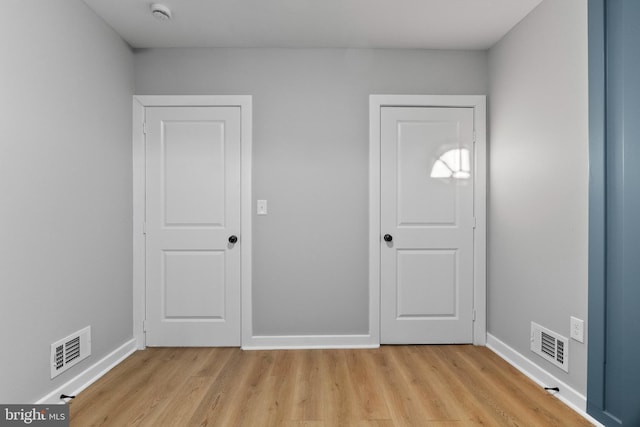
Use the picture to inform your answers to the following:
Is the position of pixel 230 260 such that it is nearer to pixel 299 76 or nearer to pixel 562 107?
pixel 299 76

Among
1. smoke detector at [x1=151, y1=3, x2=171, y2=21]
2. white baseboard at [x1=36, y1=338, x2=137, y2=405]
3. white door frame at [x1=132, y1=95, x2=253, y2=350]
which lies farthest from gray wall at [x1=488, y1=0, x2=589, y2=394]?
white baseboard at [x1=36, y1=338, x2=137, y2=405]

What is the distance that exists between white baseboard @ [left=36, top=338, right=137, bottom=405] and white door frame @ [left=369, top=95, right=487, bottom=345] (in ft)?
6.42

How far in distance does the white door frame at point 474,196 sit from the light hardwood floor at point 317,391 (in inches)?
12.4

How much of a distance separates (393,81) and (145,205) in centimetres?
231

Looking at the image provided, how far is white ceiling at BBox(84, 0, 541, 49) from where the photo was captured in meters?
2.36

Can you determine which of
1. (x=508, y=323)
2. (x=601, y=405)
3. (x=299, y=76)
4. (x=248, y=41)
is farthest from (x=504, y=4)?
(x=601, y=405)

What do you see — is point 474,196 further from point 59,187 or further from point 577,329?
point 59,187

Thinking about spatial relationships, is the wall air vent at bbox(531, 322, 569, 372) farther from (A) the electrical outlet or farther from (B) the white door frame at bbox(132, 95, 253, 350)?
(B) the white door frame at bbox(132, 95, 253, 350)

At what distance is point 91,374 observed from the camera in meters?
2.37

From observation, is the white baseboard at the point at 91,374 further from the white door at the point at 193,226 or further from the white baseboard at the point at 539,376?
the white baseboard at the point at 539,376

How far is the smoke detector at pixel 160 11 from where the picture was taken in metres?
2.35

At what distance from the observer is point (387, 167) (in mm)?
3006

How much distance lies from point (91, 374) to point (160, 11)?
2.46 metres

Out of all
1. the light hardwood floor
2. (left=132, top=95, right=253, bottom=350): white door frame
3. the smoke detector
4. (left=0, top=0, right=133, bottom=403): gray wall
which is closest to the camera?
(left=0, top=0, right=133, bottom=403): gray wall
